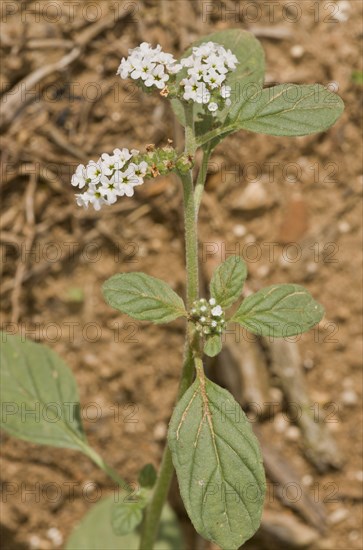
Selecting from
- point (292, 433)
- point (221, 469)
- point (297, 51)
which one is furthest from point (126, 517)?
point (297, 51)

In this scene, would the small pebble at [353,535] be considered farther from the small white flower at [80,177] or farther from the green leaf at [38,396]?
the small white flower at [80,177]

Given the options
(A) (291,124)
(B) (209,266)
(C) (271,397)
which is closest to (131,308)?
(A) (291,124)

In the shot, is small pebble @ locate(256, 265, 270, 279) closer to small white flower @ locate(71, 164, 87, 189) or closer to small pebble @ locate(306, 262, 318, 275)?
small pebble @ locate(306, 262, 318, 275)

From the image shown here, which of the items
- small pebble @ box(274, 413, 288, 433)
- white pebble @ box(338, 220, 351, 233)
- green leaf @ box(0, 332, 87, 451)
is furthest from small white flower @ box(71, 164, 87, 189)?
small pebble @ box(274, 413, 288, 433)

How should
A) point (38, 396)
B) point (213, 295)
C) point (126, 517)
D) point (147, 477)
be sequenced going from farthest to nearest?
point (38, 396) < point (147, 477) < point (126, 517) < point (213, 295)

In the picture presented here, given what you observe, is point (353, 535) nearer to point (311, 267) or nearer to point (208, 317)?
point (311, 267)

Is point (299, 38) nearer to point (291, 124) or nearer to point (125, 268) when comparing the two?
point (125, 268)
